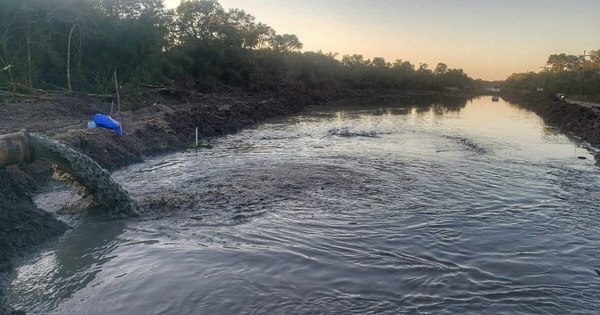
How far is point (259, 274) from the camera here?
6535 mm

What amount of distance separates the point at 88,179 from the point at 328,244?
4633mm

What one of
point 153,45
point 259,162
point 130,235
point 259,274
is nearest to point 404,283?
point 259,274

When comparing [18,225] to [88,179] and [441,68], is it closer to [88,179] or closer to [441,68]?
[88,179]

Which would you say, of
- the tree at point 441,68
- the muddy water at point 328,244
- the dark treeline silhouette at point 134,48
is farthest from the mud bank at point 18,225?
the tree at point 441,68

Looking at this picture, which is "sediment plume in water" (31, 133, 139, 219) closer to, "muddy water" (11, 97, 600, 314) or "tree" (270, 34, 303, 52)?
"muddy water" (11, 97, 600, 314)

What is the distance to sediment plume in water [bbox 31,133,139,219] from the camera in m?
7.82

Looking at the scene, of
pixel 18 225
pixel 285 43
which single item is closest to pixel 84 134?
pixel 18 225

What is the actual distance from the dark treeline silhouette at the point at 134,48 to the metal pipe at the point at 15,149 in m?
13.7

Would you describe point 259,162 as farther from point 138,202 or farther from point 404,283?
point 404,283

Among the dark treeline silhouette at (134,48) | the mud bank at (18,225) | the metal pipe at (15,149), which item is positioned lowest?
the mud bank at (18,225)

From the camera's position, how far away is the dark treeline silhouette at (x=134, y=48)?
2206cm

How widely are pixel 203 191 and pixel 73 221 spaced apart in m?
3.06

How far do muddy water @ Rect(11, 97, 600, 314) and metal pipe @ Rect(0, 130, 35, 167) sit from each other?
60.0 inches

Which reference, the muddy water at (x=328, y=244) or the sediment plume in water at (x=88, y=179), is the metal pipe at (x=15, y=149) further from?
the muddy water at (x=328, y=244)
